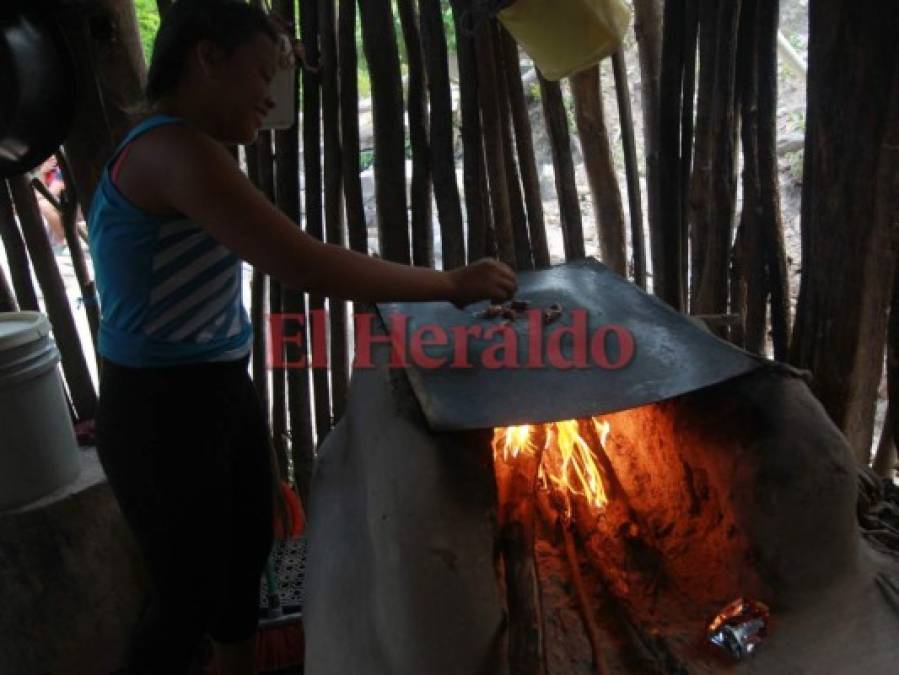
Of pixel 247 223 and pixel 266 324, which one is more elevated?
pixel 247 223

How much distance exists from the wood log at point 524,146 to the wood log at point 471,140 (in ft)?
0.38

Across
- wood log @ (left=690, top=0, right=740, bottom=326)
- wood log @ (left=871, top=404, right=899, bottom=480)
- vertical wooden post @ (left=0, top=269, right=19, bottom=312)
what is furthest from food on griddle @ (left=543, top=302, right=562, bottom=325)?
vertical wooden post @ (left=0, top=269, right=19, bottom=312)

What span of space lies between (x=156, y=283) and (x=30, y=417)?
89 centimetres

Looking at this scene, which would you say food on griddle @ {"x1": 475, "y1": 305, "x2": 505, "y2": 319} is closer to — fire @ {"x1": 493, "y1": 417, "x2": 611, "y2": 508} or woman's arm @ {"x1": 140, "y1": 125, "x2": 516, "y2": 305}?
fire @ {"x1": 493, "y1": 417, "x2": 611, "y2": 508}

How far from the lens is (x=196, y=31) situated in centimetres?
129

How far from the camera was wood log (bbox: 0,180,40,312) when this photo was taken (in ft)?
8.07

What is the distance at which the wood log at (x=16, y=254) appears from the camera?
2459 mm

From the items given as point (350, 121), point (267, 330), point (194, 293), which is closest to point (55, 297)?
point (267, 330)

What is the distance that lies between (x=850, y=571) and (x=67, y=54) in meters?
2.13

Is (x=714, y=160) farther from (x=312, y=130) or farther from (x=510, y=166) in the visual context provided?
(x=312, y=130)

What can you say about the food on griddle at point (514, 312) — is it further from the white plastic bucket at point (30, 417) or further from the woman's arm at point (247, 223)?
the white plastic bucket at point (30, 417)

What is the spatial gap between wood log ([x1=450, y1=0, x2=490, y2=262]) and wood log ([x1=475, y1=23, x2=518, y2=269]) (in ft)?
0.07

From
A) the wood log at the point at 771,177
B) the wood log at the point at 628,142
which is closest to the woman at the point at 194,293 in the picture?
the wood log at the point at 771,177

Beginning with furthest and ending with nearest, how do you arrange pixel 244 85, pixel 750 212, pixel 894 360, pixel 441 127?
pixel 441 127 → pixel 750 212 → pixel 894 360 → pixel 244 85
